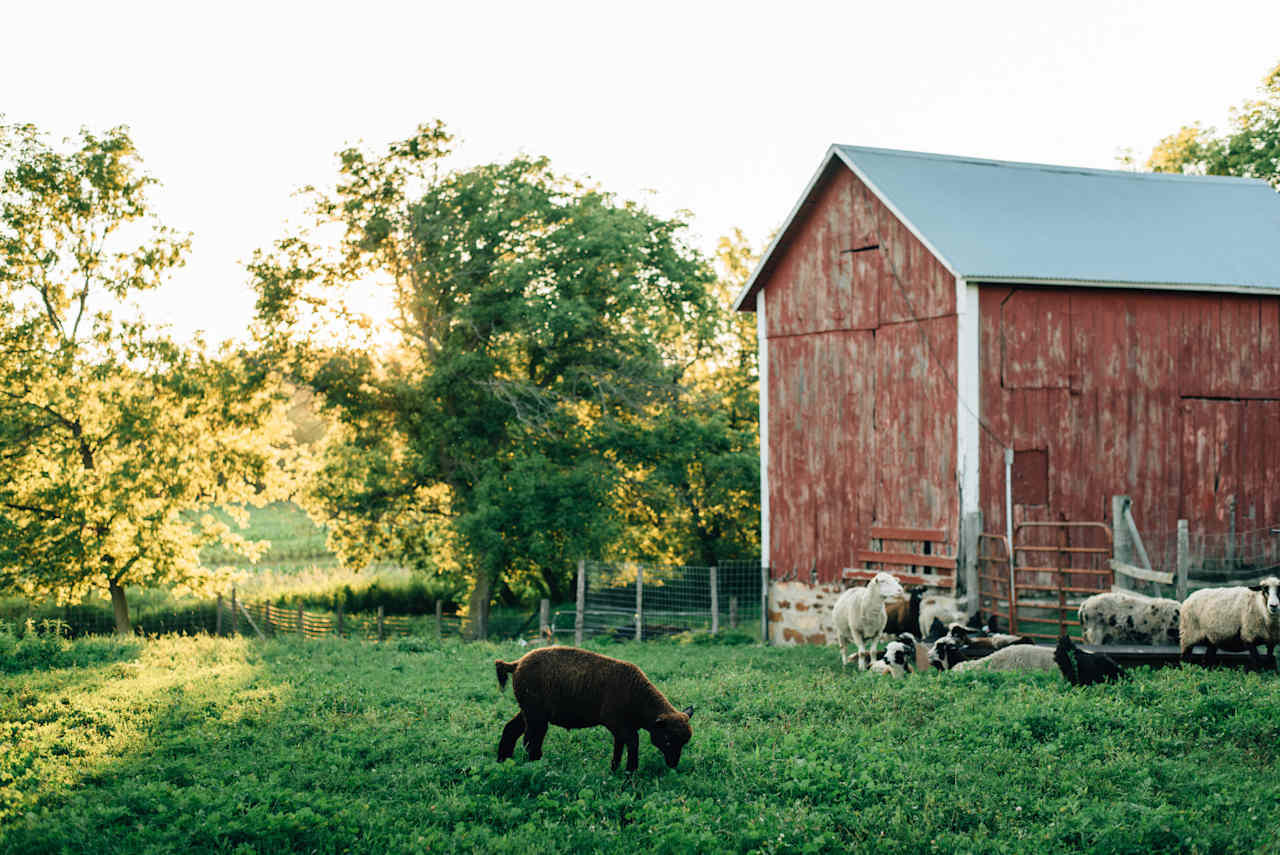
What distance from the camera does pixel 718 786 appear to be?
832 cm

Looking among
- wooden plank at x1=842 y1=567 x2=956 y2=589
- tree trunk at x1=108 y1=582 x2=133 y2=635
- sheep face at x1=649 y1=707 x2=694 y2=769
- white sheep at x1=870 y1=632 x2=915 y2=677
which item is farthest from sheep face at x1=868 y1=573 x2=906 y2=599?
tree trunk at x1=108 y1=582 x2=133 y2=635

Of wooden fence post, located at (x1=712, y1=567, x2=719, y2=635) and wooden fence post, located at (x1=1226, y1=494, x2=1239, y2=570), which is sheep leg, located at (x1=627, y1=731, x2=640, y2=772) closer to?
wooden fence post, located at (x1=712, y1=567, x2=719, y2=635)

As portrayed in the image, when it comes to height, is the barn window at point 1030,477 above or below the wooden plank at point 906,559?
above

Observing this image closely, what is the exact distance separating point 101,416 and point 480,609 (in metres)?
10.1

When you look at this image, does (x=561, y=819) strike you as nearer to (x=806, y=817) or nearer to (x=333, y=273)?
(x=806, y=817)

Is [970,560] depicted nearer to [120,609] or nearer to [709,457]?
[709,457]

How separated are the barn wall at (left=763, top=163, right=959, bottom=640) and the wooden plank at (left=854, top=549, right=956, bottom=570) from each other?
0.29 meters

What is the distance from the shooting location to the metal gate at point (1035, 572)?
53.9ft

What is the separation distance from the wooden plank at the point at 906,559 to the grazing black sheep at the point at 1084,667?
→ 5468 millimetres

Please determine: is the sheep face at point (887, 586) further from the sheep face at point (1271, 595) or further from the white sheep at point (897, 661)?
the sheep face at point (1271, 595)

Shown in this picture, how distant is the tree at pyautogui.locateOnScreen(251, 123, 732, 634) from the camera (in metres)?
26.1

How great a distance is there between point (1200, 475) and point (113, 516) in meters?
21.8

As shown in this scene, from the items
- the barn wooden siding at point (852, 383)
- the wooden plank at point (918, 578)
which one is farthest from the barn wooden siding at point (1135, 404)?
the wooden plank at point (918, 578)

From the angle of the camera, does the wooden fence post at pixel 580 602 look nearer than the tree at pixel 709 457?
Yes
